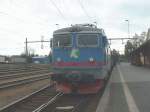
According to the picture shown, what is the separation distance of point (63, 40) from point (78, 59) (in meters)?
1.23

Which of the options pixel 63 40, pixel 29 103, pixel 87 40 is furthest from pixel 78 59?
pixel 29 103

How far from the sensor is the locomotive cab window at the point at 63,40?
17172 mm

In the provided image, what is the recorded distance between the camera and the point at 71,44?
17.1 meters

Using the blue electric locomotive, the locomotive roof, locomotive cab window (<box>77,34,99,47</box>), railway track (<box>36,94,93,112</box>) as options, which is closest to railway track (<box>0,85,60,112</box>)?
railway track (<box>36,94,93,112</box>)

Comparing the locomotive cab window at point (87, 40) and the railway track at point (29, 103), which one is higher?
the locomotive cab window at point (87, 40)

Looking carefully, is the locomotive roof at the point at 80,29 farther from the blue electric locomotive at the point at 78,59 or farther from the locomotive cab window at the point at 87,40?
the locomotive cab window at the point at 87,40

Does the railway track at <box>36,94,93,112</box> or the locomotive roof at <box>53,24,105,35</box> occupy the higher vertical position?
the locomotive roof at <box>53,24,105,35</box>

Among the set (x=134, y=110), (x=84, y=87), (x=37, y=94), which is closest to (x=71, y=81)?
(x=84, y=87)

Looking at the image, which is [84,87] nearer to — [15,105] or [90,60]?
[90,60]

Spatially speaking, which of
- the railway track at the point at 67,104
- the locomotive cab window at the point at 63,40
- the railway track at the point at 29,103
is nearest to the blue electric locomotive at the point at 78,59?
the locomotive cab window at the point at 63,40

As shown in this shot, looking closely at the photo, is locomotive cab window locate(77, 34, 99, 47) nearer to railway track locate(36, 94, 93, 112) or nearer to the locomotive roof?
the locomotive roof

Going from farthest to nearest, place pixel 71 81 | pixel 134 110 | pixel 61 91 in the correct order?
pixel 61 91 < pixel 71 81 < pixel 134 110

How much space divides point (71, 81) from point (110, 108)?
12.9 ft

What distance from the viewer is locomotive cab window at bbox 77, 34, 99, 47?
1689cm
